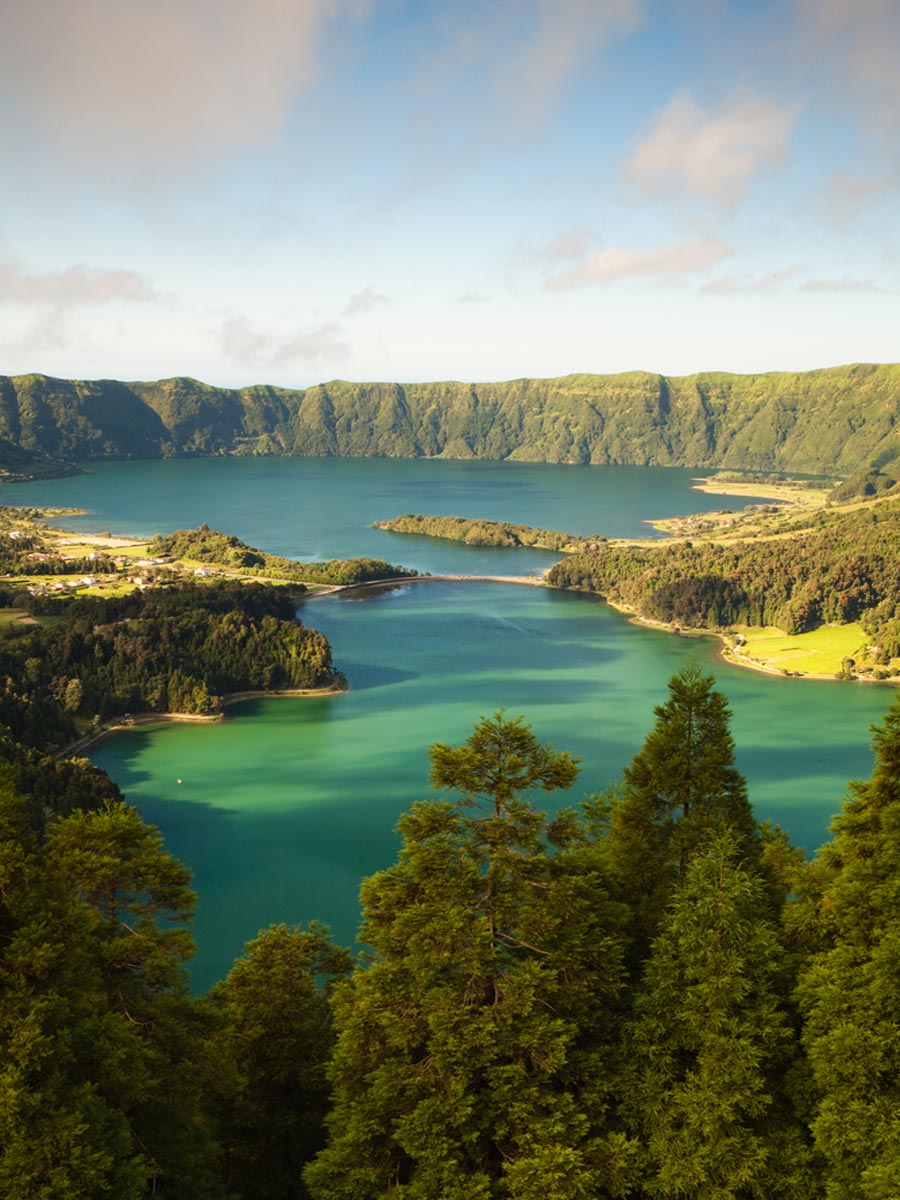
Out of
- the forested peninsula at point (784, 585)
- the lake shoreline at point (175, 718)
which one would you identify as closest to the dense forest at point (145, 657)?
the lake shoreline at point (175, 718)

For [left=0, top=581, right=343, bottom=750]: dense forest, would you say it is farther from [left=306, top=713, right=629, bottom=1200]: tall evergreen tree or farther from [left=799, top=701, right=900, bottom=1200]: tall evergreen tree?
[left=799, top=701, right=900, bottom=1200]: tall evergreen tree

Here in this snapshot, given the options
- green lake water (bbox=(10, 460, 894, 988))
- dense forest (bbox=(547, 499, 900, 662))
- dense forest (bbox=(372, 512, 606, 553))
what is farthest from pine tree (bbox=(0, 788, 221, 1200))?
dense forest (bbox=(372, 512, 606, 553))

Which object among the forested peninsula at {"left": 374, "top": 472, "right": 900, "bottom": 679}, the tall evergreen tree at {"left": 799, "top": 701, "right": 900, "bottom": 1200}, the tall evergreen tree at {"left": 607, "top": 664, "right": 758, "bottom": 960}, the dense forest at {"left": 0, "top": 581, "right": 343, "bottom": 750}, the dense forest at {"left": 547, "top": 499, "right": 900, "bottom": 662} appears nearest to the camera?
the tall evergreen tree at {"left": 799, "top": 701, "right": 900, "bottom": 1200}

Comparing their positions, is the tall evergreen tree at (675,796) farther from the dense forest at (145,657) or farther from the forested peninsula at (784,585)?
the forested peninsula at (784,585)

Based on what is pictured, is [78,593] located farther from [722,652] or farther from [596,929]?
[596,929]

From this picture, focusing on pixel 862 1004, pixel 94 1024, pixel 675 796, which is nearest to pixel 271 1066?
pixel 94 1024

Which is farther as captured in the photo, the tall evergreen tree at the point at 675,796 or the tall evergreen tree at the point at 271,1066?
the tall evergreen tree at the point at 675,796
